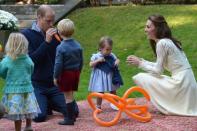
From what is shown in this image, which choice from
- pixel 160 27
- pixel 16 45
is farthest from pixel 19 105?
pixel 160 27

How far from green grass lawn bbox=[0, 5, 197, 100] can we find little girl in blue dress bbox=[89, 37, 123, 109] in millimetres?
3869

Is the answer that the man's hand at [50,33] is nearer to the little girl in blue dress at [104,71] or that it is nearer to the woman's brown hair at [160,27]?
the little girl in blue dress at [104,71]

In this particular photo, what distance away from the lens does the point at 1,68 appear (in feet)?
21.5

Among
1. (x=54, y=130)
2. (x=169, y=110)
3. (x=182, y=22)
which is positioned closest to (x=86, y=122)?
(x=54, y=130)

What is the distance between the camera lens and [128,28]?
50.1 feet

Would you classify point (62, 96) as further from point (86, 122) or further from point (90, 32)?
point (90, 32)

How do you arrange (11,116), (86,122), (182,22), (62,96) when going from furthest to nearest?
(182,22), (62,96), (86,122), (11,116)

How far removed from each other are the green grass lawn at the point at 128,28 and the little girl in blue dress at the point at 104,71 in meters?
3.87

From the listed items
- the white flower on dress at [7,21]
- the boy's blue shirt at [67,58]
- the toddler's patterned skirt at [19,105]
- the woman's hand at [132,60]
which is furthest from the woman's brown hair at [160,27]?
the white flower on dress at [7,21]

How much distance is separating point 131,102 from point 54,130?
1.04 m

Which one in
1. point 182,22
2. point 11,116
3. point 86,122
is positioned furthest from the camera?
point 182,22

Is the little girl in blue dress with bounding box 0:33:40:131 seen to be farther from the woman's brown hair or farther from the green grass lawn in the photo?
the green grass lawn

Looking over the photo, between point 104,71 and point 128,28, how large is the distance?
758 cm

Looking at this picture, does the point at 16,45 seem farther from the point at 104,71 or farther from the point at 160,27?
the point at 160,27
